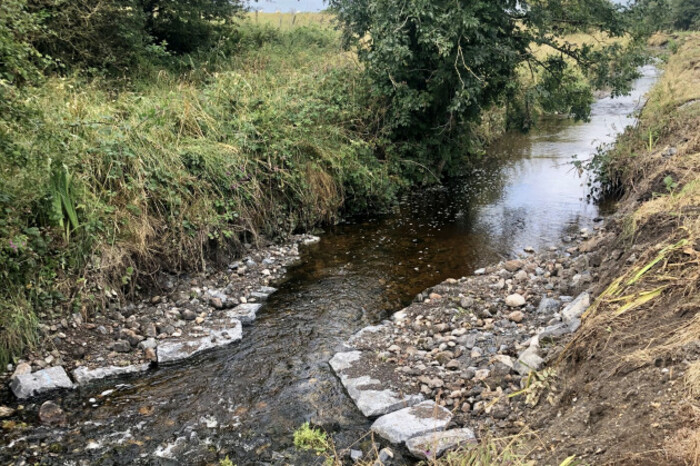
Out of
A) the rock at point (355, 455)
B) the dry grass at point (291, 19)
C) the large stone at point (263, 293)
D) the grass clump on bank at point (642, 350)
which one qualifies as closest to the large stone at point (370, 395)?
the rock at point (355, 455)

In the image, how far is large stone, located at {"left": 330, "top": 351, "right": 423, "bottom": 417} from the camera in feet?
14.2

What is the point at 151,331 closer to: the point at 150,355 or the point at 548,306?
the point at 150,355

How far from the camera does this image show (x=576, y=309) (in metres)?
4.76

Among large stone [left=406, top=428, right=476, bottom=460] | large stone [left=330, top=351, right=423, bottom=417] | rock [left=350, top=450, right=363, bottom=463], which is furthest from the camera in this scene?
large stone [left=330, top=351, right=423, bottom=417]

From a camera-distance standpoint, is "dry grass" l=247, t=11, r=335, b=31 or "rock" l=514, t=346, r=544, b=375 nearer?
"rock" l=514, t=346, r=544, b=375

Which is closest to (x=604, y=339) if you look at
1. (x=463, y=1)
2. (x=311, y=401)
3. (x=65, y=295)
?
(x=311, y=401)

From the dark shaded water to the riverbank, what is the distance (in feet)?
1.48

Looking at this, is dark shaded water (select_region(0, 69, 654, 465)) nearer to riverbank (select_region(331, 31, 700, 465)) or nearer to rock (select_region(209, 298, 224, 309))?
riverbank (select_region(331, 31, 700, 465))

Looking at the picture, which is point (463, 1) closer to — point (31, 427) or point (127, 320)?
point (127, 320)

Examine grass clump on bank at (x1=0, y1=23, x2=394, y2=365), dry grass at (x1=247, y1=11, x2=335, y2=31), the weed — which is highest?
dry grass at (x1=247, y1=11, x2=335, y2=31)

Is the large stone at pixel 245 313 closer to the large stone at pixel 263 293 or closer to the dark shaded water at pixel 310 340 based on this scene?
the dark shaded water at pixel 310 340

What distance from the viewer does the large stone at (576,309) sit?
4.67 meters

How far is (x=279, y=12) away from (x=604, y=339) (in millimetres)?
19521

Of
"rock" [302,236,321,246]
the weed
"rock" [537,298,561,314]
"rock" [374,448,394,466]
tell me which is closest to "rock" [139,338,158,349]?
the weed
